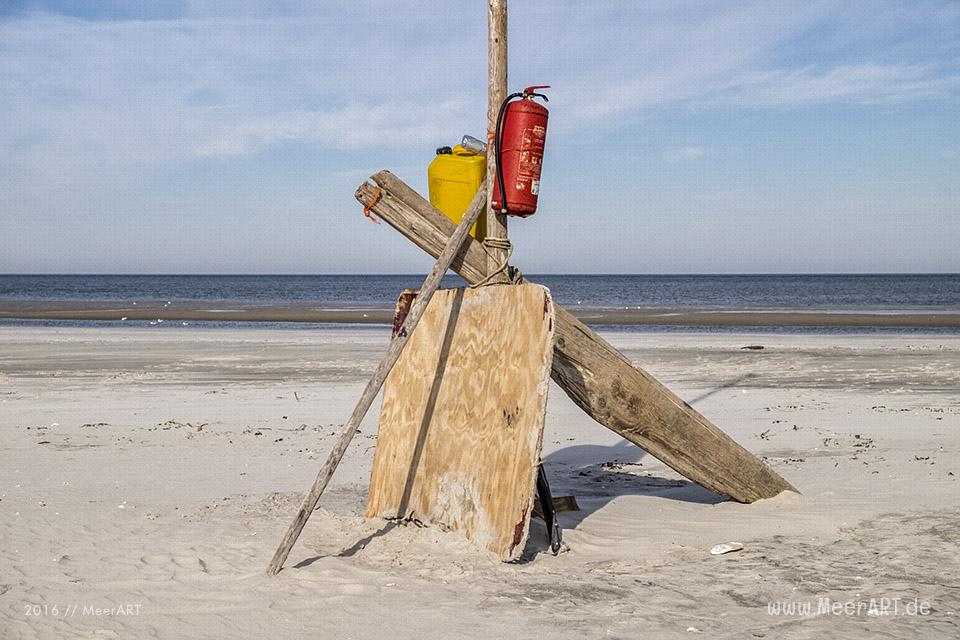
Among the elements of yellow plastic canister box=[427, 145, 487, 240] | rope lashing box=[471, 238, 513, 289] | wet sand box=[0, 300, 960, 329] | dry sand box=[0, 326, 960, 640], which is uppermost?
yellow plastic canister box=[427, 145, 487, 240]

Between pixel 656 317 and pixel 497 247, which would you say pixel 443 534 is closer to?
pixel 497 247

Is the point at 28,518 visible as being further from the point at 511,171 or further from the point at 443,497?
the point at 511,171

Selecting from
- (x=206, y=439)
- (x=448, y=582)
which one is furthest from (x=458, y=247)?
(x=206, y=439)

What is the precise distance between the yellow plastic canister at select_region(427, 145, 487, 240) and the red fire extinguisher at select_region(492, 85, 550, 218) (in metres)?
0.36

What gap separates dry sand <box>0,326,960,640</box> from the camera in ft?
14.1

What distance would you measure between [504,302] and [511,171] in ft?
2.60

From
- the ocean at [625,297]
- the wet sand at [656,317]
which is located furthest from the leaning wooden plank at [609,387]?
the ocean at [625,297]

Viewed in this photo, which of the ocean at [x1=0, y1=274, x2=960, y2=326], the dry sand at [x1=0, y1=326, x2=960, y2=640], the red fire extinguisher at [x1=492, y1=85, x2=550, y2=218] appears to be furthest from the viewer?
the ocean at [x1=0, y1=274, x2=960, y2=326]

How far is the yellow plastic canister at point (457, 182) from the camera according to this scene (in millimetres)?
5797

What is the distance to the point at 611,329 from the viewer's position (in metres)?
28.2

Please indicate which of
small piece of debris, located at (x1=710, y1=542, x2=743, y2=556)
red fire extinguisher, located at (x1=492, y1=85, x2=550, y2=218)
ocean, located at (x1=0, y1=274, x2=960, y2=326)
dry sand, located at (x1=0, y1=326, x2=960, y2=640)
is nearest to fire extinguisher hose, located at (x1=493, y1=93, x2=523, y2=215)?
red fire extinguisher, located at (x1=492, y1=85, x2=550, y2=218)

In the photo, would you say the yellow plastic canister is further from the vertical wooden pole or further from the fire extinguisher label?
the fire extinguisher label

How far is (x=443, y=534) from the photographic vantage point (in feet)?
18.0

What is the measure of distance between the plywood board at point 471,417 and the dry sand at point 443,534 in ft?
0.78
